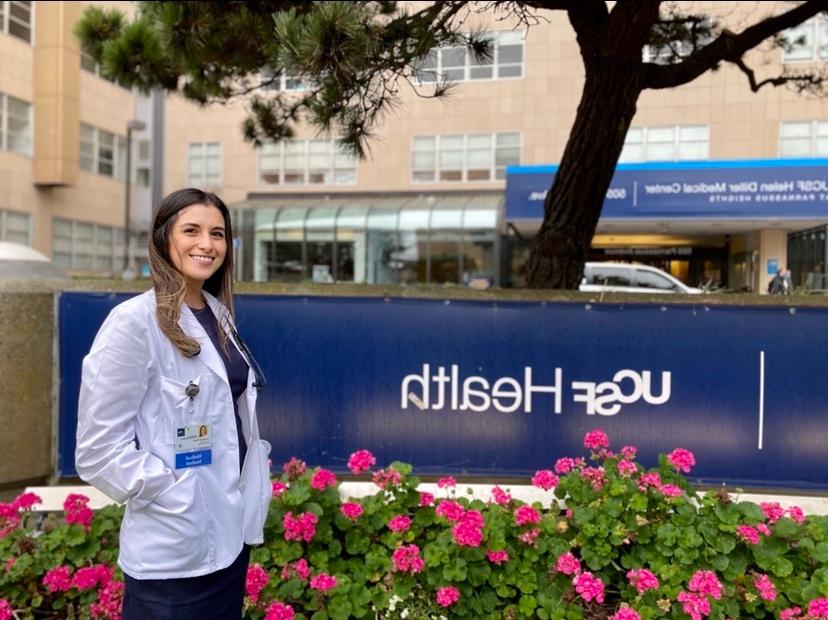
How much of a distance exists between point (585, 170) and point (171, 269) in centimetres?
381

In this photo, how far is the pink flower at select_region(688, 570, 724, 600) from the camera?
263 cm

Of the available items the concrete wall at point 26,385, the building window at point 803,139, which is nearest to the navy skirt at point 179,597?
the concrete wall at point 26,385

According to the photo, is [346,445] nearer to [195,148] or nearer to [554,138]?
[554,138]

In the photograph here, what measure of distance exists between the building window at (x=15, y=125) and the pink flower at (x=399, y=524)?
29.9m

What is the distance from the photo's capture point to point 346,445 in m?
4.19

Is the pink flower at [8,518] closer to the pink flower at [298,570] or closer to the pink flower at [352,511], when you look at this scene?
the pink flower at [298,570]

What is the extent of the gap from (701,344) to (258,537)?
2.83 m

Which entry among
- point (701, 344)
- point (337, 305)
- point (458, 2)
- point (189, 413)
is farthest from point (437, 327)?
point (189, 413)

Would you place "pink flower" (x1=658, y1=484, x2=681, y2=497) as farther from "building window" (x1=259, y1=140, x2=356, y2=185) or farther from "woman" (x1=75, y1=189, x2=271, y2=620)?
"building window" (x1=259, y1=140, x2=356, y2=185)

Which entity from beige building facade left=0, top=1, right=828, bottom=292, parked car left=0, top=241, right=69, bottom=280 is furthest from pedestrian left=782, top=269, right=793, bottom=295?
beige building facade left=0, top=1, right=828, bottom=292

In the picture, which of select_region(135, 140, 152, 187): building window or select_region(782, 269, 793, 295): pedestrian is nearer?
select_region(782, 269, 793, 295): pedestrian

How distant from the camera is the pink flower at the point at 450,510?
9.71ft

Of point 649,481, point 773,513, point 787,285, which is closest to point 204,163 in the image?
point 787,285

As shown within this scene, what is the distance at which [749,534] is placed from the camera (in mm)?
2746
